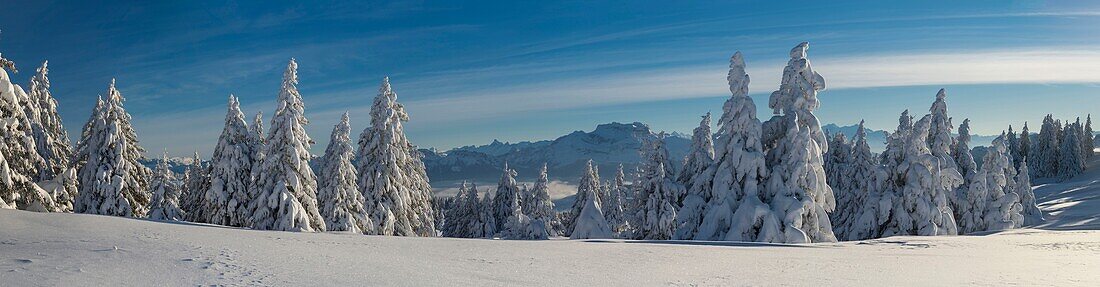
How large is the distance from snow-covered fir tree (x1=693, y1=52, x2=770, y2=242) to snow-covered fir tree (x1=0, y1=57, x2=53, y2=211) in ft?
71.5

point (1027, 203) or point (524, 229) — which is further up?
point (1027, 203)

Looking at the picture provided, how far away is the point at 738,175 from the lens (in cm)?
2269

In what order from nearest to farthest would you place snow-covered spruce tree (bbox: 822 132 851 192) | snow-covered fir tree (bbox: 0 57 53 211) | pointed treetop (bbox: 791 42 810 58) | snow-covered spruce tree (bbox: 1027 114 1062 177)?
snow-covered fir tree (bbox: 0 57 53 211), pointed treetop (bbox: 791 42 810 58), snow-covered spruce tree (bbox: 822 132 851 192), snow-covered spruce tree (bbox: 1027 114 1062 177)

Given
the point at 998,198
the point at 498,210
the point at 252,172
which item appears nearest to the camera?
the point at 252,172

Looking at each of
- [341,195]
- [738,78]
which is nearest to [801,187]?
[738,78]

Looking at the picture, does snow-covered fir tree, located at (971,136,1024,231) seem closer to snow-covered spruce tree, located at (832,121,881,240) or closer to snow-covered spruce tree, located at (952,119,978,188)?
snow-covered spruce tree, located at (952,119,978,188)

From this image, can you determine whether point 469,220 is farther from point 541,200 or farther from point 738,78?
point 738,78

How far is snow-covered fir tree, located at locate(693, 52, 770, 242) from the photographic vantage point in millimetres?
21203

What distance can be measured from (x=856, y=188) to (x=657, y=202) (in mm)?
12910

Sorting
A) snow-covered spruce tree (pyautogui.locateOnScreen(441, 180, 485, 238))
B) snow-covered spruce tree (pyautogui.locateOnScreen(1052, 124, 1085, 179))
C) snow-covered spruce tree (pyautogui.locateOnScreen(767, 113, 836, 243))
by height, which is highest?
snow-covered spruce tree (pyautogui.locateOnScreen(1052, 124, 1085, 179))

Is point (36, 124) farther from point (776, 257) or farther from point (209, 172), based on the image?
point (776, 257)

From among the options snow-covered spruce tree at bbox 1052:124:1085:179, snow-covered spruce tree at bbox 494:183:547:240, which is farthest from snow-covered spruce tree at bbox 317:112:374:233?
snow-covered spruce tree at bbox 1052:124:1085:179

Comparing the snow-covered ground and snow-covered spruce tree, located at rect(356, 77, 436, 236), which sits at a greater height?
snow-covered spruce tree, located at rect(356, 77, 436, 236)

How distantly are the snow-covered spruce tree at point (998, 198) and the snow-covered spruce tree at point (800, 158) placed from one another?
73.6 ft
